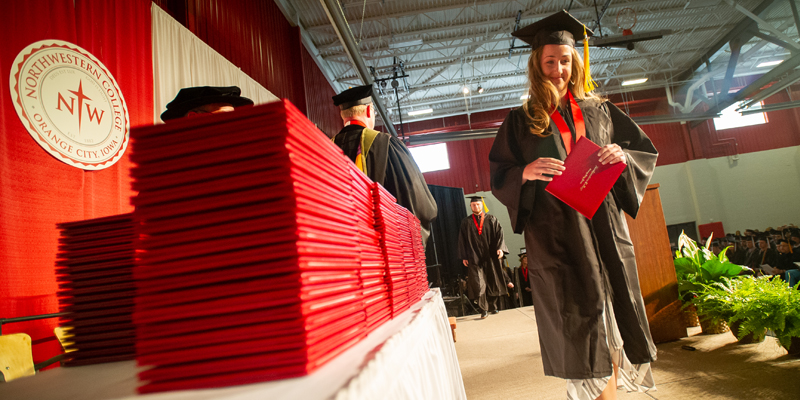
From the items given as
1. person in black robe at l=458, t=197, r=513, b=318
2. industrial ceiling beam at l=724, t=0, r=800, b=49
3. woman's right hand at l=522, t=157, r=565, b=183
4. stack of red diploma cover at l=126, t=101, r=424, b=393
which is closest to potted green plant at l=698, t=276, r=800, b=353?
woman's right hand at l=522, t=157, r=565, b=183

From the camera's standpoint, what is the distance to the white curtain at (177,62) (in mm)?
3746

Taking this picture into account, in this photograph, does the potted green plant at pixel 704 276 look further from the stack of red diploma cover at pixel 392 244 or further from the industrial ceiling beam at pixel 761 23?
the industrial ceiling beam at pixel 761 23

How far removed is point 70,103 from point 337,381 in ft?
10.6

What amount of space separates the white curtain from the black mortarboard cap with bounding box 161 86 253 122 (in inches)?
54.2

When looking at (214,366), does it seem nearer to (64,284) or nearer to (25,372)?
(64,284)

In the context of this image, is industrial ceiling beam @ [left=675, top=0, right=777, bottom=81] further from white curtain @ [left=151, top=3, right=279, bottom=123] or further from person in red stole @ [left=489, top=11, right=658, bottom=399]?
white curtain @ [left=151, top=3, right=279, bottom=123]

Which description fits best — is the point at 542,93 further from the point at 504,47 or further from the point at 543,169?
the point at 504,47

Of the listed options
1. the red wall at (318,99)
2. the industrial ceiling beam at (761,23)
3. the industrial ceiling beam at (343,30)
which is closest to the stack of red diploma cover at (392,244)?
the industrial ceiling beam at (343,30)

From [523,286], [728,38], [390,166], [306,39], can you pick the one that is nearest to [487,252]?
Result: [523,286]

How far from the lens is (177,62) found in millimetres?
4090

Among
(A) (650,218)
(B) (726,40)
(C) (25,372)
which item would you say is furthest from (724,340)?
(B) (726,40)

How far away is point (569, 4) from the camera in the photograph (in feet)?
30.2

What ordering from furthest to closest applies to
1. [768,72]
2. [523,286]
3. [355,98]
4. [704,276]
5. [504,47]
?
[504,47]
[768,72]
[523,286]
[704,276]
[355,98]

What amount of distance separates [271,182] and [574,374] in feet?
4.43
